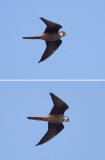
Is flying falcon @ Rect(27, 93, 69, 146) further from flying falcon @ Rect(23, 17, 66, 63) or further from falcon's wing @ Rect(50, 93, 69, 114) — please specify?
flying falcon @ Rect(23, 17, 66, 63)

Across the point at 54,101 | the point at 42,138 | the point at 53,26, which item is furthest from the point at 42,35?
the point at 42,138

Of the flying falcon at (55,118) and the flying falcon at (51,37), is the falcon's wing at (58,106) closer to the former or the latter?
the flying falcon at (55,118)

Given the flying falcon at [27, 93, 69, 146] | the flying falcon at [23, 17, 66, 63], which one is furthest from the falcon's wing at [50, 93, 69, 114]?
the flying falcon at [23, 17, 66, 63]

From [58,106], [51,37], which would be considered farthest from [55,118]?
[51,37]

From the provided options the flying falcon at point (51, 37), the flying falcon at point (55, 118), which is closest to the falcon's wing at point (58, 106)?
the flying falcon at point (55, 118)

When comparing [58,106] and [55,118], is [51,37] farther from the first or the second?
[55,118]

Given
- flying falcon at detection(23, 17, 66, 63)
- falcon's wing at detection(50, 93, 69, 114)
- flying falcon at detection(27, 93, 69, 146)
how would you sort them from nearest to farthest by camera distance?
falcon's wing at detection(50, 93, 69, 114), flying falcon at detection(27, 93, 69, 146), flying falcon at detection(23, 17, 66, 63)
